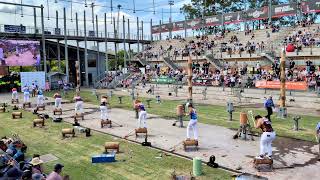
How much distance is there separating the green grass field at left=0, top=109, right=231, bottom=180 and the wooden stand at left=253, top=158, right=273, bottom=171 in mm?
1265

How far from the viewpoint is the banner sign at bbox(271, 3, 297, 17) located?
48906mm

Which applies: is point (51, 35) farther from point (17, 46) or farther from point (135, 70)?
point (135, 70)

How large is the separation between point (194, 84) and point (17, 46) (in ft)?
86.5

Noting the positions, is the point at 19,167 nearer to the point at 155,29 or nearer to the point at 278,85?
the point at 278,85

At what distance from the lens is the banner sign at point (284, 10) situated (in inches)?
1925

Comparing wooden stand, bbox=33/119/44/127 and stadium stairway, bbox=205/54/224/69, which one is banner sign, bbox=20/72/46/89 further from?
wooden stand, bbox=33/119/44/127

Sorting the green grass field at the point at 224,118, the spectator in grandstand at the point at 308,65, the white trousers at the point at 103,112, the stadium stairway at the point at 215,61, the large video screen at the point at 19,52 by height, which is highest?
the large video screen at the point at 19,52

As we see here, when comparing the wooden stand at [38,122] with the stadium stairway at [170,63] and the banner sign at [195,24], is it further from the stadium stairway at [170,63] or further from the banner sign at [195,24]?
the banner sign at [195,24]

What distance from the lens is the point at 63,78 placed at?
56.0 m

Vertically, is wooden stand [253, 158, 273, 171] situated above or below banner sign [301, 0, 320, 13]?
below

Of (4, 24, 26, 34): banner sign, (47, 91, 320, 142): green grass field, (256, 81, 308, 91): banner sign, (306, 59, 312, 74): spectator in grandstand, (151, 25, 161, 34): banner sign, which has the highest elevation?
(151, 25, 161, 34): banner sign

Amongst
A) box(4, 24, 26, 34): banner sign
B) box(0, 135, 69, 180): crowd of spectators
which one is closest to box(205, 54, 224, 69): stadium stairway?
box(4, 24, 26, 34): banner sign

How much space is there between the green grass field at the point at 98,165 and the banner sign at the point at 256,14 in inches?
1575

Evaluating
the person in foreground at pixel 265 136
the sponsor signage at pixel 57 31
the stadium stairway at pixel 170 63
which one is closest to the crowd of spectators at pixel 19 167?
the person in foreground at pixel 265 136
